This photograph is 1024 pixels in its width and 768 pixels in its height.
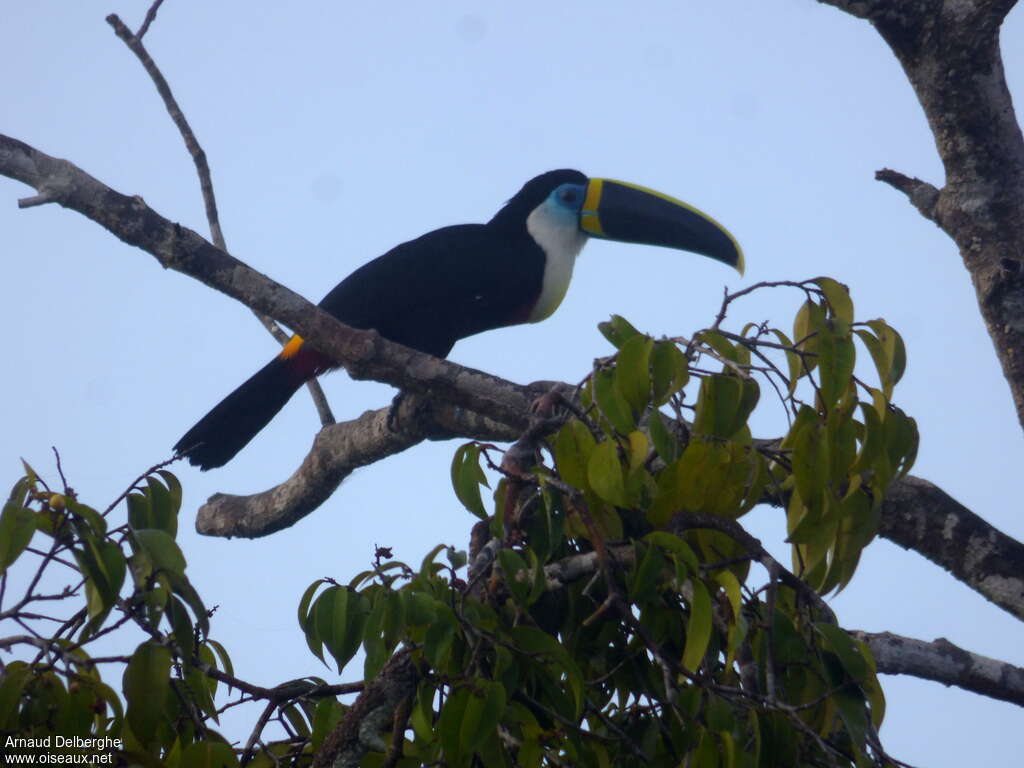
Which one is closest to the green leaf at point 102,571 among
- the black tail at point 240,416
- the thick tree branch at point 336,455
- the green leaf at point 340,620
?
the green leaf at point 340,620

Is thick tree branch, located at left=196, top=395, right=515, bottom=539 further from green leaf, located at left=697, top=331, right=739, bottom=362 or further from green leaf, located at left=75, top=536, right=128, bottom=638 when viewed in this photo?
green leaf, located at left=75, top=536, right=128, bottom=638

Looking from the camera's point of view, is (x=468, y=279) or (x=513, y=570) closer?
(x=513, y=570)

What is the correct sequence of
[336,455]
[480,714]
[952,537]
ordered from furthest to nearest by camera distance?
[336,455] → [952,537] → [480,714]

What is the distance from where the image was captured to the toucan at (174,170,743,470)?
14.2 ft

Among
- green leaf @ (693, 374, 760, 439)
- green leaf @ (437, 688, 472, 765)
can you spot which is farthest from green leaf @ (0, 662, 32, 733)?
green leaf @ (693, 374, 760, 439)

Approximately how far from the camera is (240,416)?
170 inches

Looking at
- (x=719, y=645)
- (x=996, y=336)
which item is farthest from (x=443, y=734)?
(x=996, y=336)

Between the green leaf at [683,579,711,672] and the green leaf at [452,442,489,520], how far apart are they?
46 cm

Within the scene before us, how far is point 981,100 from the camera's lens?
2.97 metres

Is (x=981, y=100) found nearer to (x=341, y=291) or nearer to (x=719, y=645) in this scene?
(x=719, y=645)

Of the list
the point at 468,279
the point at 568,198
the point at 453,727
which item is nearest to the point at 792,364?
the point at 453,727

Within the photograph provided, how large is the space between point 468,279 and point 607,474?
9.84 feet

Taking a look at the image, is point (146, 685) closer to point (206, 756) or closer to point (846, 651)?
point (206, 756)

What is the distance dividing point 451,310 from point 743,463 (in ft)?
9.58
